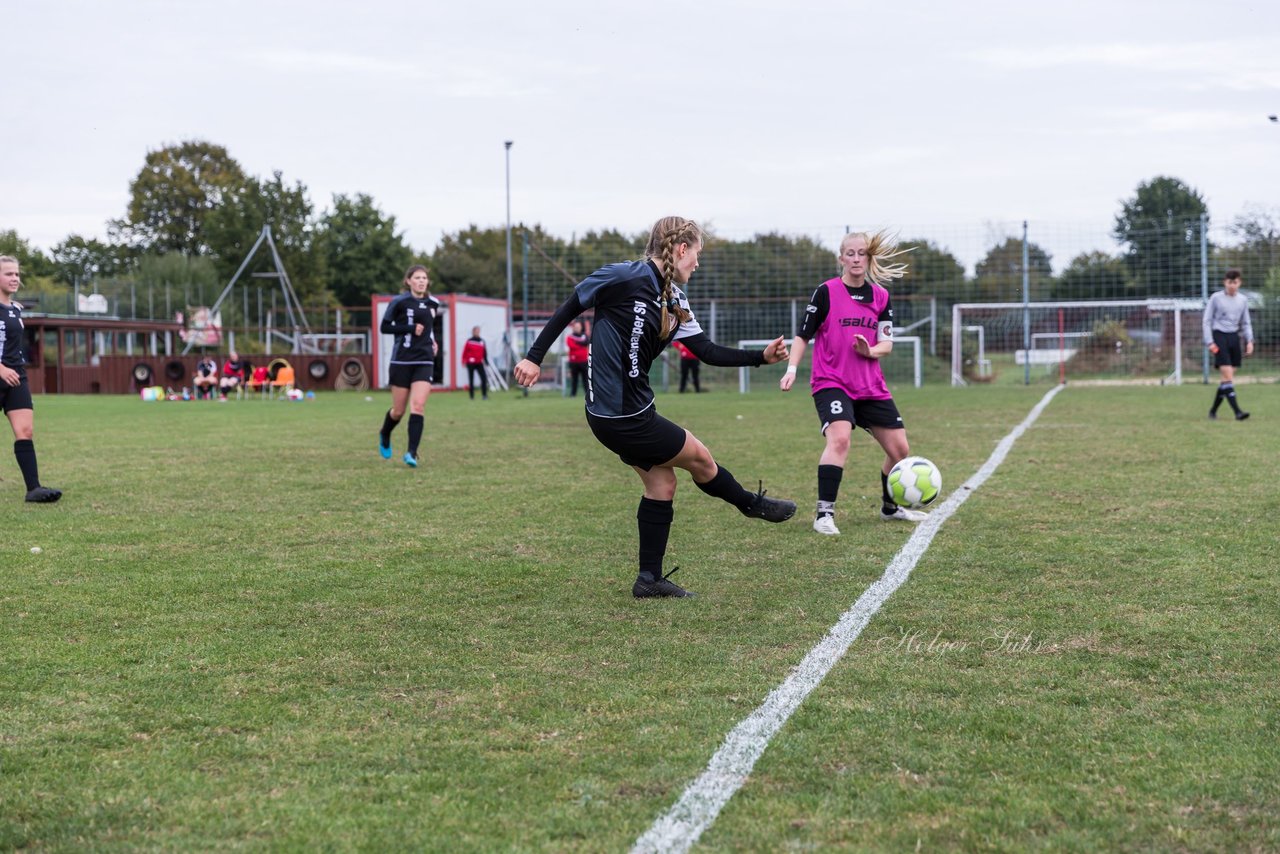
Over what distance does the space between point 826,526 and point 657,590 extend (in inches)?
80.0

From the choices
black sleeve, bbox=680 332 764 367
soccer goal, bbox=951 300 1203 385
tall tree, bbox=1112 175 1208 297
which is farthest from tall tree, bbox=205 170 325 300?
black sleeve, bbox=680 332 764 367

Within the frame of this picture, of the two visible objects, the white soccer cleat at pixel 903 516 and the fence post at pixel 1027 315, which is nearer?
the white soccer cleat at pixel 903 516

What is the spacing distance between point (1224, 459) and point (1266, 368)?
20.6m

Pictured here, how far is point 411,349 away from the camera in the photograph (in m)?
12.0

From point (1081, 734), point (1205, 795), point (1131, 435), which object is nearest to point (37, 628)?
point (1081, 734)

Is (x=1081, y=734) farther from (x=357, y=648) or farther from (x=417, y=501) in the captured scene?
(x=417, y=501)

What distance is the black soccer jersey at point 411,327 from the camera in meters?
11.8

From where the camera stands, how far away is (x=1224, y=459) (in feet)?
34.8

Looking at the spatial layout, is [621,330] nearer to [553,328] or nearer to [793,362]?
[553,328]

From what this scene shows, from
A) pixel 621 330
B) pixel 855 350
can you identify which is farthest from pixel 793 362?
pixel 621 330

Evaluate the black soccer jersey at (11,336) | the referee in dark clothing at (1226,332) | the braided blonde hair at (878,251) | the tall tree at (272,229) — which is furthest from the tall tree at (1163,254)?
the tall tree at (272,229)

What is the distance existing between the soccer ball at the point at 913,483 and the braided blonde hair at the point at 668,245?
2.55 m

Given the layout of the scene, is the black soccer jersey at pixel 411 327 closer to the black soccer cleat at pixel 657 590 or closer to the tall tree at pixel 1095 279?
the black soccer cleat at pixel 657 590

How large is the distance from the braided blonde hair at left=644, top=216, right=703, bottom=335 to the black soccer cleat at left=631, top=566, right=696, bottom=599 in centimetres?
113
